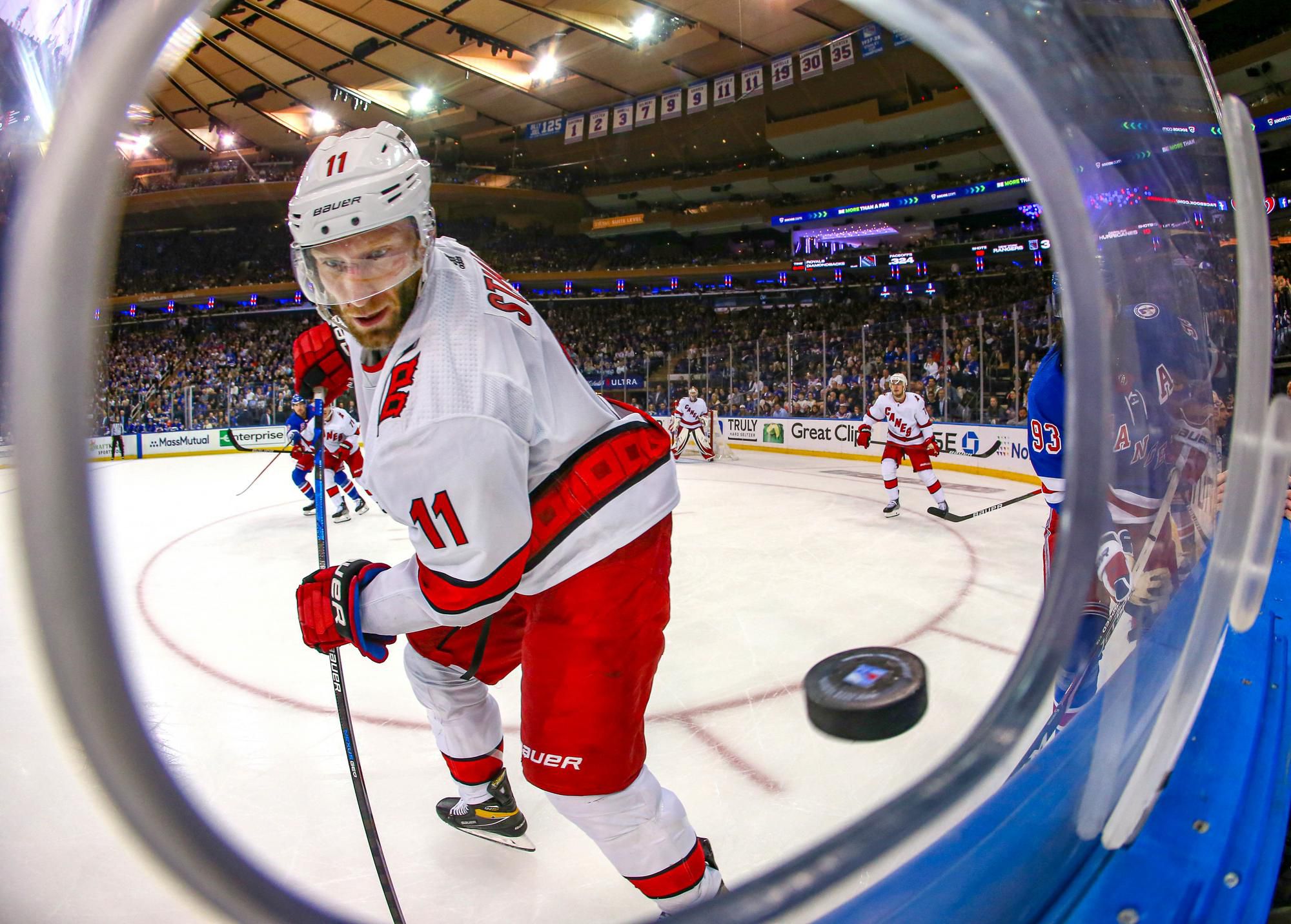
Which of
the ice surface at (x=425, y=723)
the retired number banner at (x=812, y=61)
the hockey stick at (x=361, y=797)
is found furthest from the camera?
the retired number banner at (x=812, y=61)

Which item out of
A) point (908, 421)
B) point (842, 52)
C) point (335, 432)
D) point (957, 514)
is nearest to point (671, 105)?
point (842, 52)

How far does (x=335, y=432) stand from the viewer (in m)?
5.92

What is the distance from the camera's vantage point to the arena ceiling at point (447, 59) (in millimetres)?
12852

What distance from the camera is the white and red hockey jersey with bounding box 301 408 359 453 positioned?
591 cm

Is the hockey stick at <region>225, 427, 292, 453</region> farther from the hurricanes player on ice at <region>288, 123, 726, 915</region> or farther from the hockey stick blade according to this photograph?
the hurricanes player on ice at <region>288, 123, 726, 915</region>

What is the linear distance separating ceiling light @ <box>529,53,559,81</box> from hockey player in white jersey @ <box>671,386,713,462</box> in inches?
366

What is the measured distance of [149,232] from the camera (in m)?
16.7

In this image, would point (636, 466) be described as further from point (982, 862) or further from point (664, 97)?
point (664, 97)

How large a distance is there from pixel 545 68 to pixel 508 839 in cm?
1682

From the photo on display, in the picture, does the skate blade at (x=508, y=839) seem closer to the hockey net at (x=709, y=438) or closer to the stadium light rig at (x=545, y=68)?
the hockey net at (x=709, y=438)

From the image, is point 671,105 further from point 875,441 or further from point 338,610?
point 338,610

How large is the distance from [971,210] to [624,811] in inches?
869

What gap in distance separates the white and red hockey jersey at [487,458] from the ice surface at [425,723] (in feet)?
1.36

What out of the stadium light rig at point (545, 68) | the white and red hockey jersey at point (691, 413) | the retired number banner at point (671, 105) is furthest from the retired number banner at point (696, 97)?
the white and red hockey jersey at point (691, 413)
